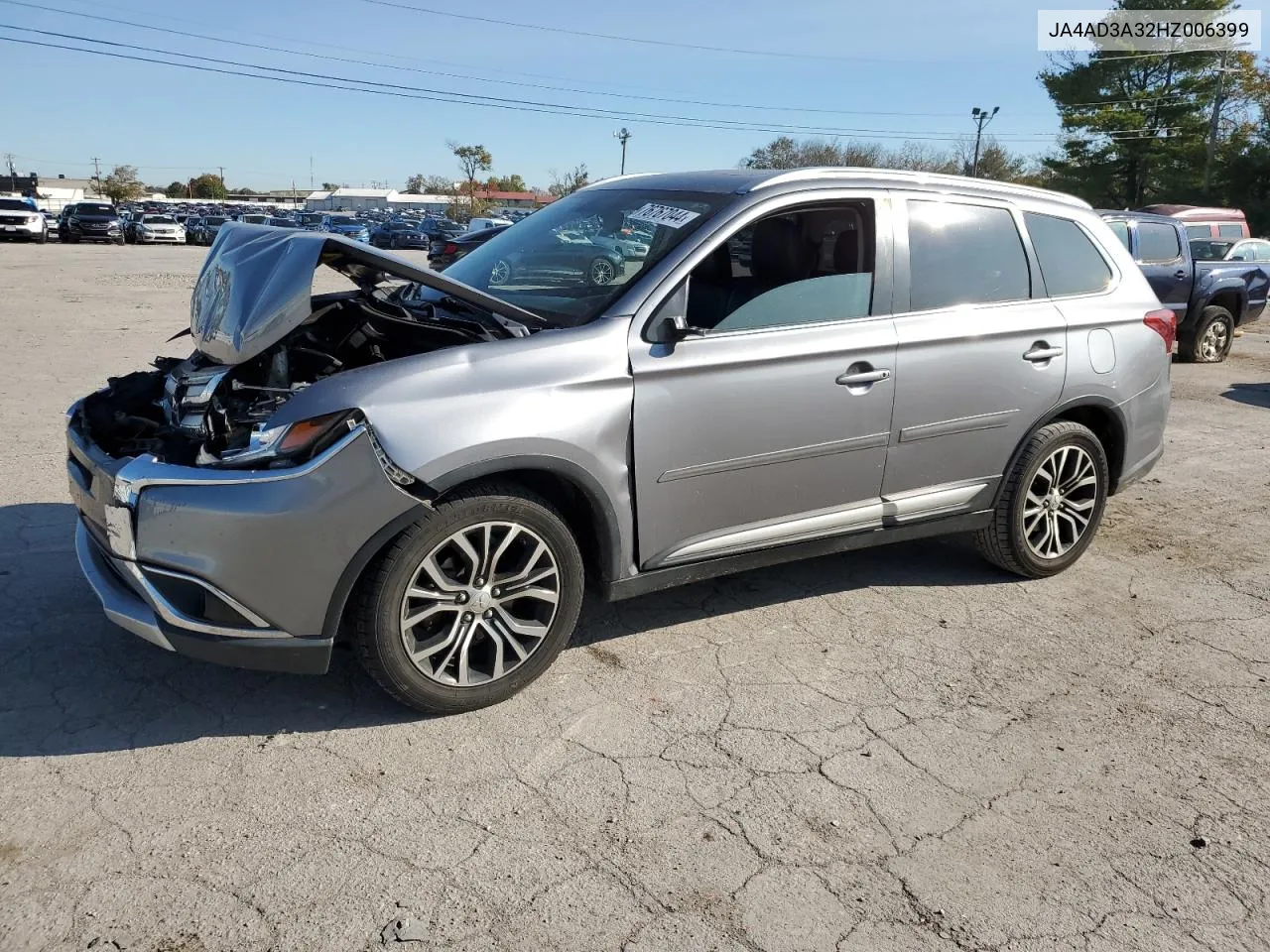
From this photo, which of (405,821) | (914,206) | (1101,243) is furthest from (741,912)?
(1101,243)

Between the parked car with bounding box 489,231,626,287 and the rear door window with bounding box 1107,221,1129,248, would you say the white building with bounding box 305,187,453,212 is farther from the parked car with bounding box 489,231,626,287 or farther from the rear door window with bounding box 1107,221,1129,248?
the parked car with bounding box 489,231,626,287

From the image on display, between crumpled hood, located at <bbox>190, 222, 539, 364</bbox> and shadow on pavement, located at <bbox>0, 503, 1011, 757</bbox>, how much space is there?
1.19m

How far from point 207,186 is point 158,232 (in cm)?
11067

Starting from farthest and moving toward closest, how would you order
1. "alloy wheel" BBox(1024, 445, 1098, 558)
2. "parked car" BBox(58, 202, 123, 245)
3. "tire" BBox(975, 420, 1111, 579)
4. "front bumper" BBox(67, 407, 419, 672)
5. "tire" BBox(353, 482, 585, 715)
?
"parked car" BBox(58, 202, 123, 245) → "alloy wheel" BBox(1024, 445, 1098, 558) → "tire" BBox(975, 420, 1111, 579) → "tire" BBox(353, 482, 585, 715) → "front bumper" BBox(67, 407, 419, 672)

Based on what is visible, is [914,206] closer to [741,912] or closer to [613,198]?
[613,198]

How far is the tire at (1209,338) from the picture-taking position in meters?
13.0

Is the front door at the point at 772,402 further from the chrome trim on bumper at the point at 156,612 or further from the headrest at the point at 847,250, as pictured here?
the chrome trim on bumper at the point at 156,612

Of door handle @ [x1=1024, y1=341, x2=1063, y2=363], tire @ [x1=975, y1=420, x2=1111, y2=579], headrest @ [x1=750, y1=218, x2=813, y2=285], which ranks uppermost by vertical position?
headrest @ [x1=750, y1=218, x2=813, y2=285]

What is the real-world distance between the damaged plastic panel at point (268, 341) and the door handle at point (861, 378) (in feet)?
4.19

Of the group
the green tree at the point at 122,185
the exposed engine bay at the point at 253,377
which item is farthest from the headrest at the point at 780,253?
the green tree at the point at 122,185

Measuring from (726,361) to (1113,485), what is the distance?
2653 millimetres

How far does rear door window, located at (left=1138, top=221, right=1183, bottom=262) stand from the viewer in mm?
12320

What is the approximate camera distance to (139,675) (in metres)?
3.63

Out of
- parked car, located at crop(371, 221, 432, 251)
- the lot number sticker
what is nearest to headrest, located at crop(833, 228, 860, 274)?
the lot number sticker
